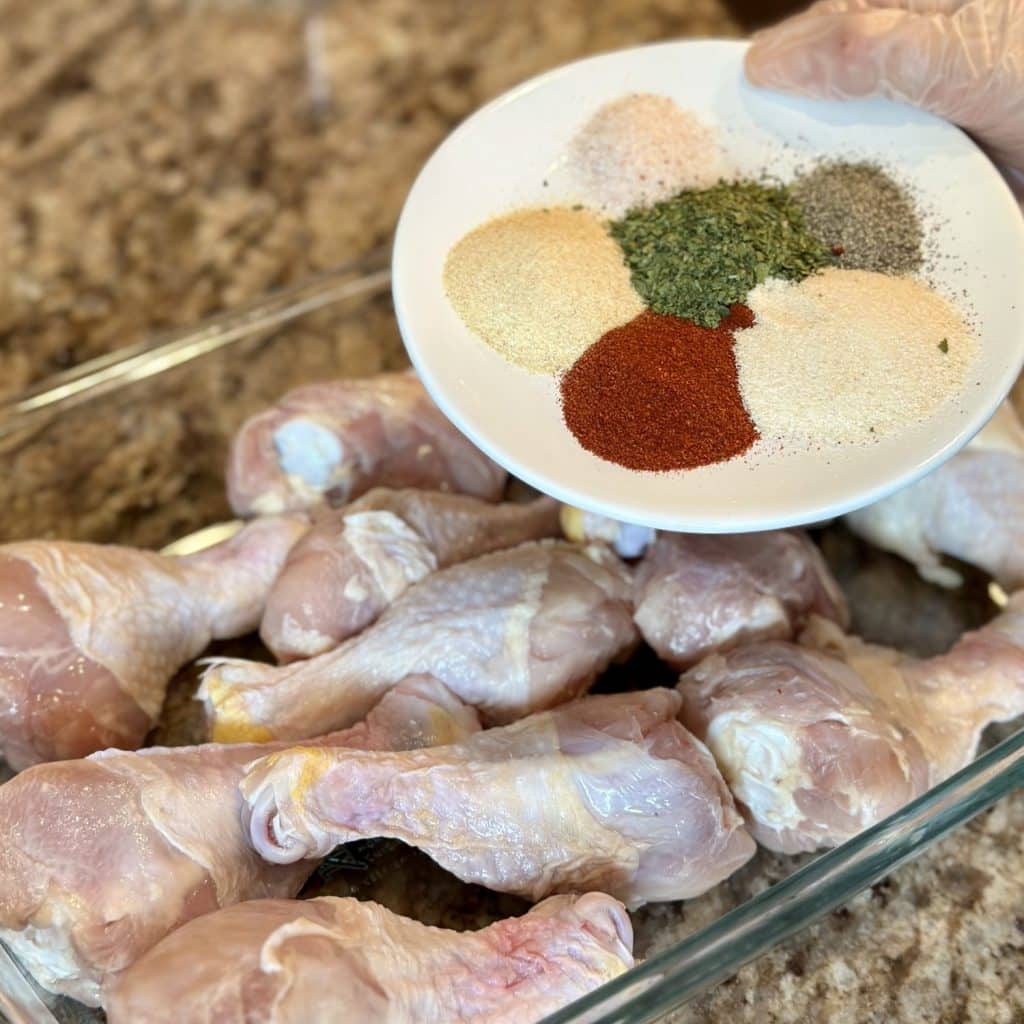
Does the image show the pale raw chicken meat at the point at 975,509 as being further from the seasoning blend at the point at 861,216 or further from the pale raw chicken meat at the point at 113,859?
the pale raw chicken meat at the point at 113,859

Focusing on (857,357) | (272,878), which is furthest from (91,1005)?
(857,357)

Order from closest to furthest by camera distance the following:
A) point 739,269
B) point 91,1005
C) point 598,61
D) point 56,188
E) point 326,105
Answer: point 91,1005 < point 739,269 < point 598,61 < point 56,188 < point 326,105

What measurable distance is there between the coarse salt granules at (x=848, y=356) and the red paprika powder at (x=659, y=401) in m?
0.03

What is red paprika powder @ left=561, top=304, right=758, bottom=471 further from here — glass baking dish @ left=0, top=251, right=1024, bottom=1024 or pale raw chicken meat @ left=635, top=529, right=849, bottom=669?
glass baking dish @ left=0, top=251, right=1024, bottom=1024

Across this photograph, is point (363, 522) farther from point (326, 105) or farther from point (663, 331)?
point (326, 105)

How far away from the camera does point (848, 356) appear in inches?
45.3

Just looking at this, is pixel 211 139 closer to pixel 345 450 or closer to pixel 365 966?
pixel 345 450

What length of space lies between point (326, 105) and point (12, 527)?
1.08 m

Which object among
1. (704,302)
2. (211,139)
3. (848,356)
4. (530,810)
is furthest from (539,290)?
(211,139)

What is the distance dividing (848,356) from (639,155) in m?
0.39

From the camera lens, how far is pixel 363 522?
1.37 meters

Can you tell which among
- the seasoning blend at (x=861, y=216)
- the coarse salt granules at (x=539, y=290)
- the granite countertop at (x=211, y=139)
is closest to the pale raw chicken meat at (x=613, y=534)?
the coarse salt granules at (x=539, y=290)

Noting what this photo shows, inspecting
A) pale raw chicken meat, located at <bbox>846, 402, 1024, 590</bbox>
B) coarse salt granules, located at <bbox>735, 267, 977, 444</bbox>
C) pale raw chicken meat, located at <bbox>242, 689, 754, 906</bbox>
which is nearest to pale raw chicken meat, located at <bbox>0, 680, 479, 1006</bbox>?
pale raw chicken meat, located at <bbox>242, 689, 754, 906</bbox>

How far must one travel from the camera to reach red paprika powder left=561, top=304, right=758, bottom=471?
1.11 meters
